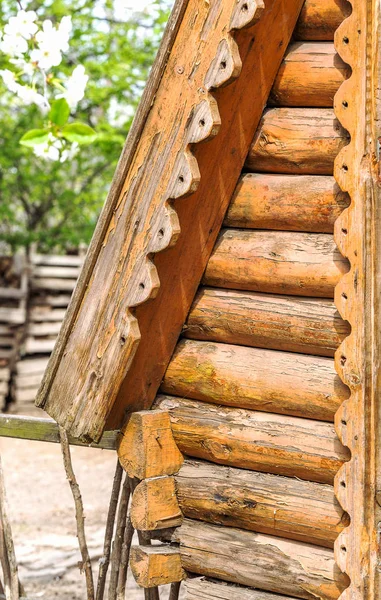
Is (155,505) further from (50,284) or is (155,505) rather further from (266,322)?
(50,284)

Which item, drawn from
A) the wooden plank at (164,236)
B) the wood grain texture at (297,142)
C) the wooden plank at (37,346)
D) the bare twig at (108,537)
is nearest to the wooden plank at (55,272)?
the wooden plank at (37,346)

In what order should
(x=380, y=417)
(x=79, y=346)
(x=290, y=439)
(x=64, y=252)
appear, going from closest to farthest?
(x=380, y=417) → (x=290, y=439) → (x=79, y=346) → (x=64, y=252)

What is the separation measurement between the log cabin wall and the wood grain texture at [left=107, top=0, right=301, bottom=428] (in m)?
0.05

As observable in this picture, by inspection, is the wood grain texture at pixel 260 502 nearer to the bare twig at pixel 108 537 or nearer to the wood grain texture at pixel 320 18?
the bare twig at pixel 108 537

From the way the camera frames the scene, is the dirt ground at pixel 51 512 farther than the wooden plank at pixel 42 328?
No

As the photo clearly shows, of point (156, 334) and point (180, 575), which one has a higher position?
point (156, 334)

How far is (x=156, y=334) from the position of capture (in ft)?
9.73

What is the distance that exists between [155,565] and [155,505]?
209 millimetres

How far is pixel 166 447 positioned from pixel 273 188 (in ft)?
3.21

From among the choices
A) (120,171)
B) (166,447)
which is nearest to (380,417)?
(166,447)

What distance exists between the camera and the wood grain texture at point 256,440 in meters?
2.66

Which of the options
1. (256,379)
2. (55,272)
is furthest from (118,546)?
(55,272)

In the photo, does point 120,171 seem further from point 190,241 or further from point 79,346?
point 79,346

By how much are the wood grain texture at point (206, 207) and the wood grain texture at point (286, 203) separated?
6cm
